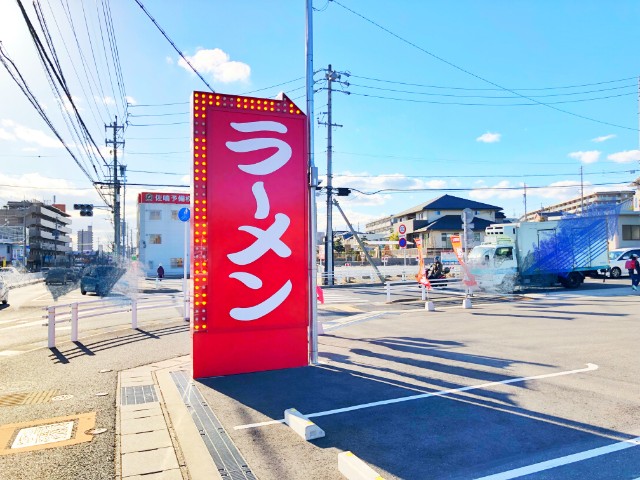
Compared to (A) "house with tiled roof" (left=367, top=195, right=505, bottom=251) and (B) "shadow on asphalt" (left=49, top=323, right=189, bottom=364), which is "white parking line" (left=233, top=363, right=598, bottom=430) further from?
(A) "house with tiled roof" (left=367, top=195, right=505, bottom=251)

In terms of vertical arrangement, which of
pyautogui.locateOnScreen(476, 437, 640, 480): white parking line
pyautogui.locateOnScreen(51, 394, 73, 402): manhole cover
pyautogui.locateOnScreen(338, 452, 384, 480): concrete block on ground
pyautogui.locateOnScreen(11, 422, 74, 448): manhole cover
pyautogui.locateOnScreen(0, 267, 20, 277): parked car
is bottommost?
pyautogui.locateOnScreen(51, 394, 73, 402): manhole cover

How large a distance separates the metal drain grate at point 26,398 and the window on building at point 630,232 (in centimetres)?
4255

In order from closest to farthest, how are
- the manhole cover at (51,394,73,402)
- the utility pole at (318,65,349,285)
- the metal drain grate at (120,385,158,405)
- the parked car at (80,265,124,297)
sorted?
the metal drain grate at (120,385,158,405) → the manhole cover at (51,394,73,402) → the parked car at (80,265,124,297) → the utility pole at (318,65,349,285)

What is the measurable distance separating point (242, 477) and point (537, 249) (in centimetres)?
2101

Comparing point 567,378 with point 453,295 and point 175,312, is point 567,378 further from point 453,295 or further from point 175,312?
point 453,295

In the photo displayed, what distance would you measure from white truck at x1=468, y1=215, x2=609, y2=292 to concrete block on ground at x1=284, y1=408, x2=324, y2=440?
17.6 m

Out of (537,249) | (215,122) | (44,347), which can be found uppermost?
(215,122)

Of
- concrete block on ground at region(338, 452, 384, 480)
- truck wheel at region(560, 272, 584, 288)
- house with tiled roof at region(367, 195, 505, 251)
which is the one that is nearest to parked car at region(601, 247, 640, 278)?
truck wheel at region(560, 272, 584, 288)

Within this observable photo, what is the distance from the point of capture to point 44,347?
9.23 m

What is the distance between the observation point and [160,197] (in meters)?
50.7

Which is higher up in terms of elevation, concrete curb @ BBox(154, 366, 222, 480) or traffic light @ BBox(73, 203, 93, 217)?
traffic light @ BBox(73, 203, 93, 217)

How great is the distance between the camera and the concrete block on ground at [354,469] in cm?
329

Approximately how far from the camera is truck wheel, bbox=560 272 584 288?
2155 centimetres

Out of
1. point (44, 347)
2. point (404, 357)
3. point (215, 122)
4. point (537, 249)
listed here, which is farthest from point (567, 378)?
point (537, 249)
